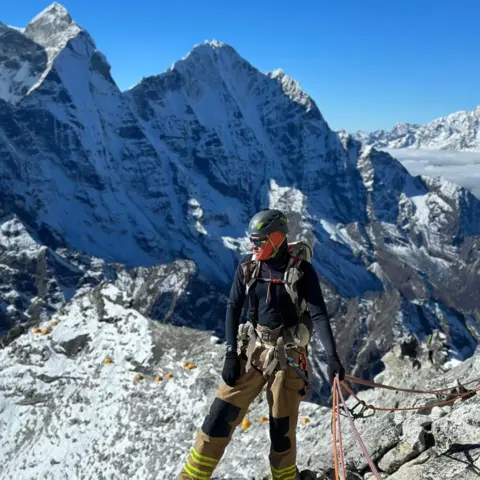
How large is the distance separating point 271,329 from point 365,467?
14.3ft

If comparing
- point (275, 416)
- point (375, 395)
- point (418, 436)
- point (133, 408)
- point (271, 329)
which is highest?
point (271, 329)

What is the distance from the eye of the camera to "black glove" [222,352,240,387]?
11234 millimetres

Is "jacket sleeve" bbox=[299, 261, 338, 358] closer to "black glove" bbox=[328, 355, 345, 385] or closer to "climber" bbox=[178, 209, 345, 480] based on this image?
"climber" bbox=[178, 209, 345, 480]

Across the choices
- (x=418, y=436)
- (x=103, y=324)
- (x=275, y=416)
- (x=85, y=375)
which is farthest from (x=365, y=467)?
(x=103, y=324)

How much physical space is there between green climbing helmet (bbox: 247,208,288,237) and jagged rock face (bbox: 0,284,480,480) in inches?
244

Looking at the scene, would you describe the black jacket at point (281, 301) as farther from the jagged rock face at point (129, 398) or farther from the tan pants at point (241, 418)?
the jagged rock face at point (129, 398)

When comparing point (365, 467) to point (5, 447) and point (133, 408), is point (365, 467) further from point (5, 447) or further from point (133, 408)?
point (5, 447)

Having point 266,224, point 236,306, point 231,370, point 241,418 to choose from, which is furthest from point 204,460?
point 266,224

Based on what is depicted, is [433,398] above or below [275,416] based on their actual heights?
below

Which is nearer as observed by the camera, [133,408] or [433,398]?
[433,398]

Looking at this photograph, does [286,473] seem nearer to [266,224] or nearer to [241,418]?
[241,418]

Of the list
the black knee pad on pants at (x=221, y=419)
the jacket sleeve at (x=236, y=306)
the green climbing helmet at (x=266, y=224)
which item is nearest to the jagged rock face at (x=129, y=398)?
the black knee pad on pants at (x=221, y=419)

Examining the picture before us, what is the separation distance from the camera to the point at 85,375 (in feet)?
83.0

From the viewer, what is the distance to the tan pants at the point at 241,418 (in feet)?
36.2
